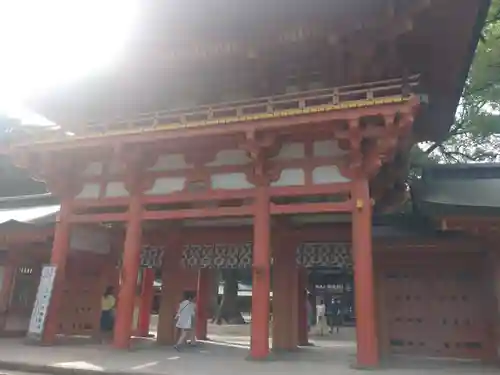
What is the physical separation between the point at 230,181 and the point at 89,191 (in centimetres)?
373

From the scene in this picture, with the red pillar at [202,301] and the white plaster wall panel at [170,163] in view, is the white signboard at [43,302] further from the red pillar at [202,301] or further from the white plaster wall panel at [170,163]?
the red pillar at [202,301]

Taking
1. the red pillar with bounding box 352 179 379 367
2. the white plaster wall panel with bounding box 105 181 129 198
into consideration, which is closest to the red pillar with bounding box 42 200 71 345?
the white plaster wall panel with bounding box 105 181 129 198

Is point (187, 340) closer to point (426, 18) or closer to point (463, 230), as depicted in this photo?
point (463, 230)

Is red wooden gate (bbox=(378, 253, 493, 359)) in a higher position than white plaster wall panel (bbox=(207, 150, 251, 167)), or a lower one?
lower

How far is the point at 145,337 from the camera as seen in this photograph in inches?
640

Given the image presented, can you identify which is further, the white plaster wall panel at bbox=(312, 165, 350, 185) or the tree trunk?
the tree trunk

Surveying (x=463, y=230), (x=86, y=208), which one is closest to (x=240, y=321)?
(x=86, y=208)

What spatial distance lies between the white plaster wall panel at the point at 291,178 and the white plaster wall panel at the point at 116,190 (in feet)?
12.3

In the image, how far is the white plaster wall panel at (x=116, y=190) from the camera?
1134 centimetres

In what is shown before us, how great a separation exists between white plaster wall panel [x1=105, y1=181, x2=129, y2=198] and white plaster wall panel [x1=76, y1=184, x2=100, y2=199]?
306 mm

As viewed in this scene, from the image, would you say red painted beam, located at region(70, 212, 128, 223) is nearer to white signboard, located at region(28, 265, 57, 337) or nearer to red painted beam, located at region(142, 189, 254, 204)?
red painted beam, located at region(142, 189, 254, 204)

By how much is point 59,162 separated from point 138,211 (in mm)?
2434

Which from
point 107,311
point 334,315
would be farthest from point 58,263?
point 334,315

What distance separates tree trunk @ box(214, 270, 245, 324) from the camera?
96.2 feet
